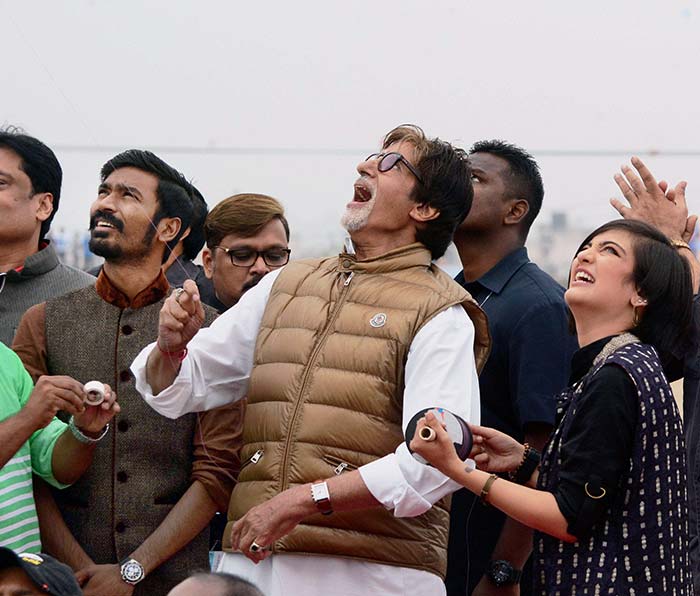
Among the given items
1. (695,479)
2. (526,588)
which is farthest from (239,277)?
(695,479)

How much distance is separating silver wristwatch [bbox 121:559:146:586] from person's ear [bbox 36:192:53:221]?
1416mm

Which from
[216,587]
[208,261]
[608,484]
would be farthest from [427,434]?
[208,261]

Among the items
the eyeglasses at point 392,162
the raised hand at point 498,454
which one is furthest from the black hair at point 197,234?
the raised hand at point 498,454

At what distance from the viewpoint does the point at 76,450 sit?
389 cm

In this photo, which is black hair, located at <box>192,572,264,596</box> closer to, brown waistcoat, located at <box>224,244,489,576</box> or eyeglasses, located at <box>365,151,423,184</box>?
brown waistcoat, located at <box>224,244,489,576</box>

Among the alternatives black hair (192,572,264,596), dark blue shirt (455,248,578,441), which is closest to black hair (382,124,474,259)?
dark blue shirt (455,248,578,441)

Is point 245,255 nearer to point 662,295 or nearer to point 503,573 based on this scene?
point 503,573

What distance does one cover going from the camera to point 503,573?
4.04 metres

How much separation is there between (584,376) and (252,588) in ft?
3.41

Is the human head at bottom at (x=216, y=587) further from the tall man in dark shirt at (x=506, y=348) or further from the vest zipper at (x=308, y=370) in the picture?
the tall man in dark shirt at (x=506, y=348)

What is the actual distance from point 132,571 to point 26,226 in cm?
139

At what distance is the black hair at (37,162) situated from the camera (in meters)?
4.75

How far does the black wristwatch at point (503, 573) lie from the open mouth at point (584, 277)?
980mm

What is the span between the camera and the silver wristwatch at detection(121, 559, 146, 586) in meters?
3.89
